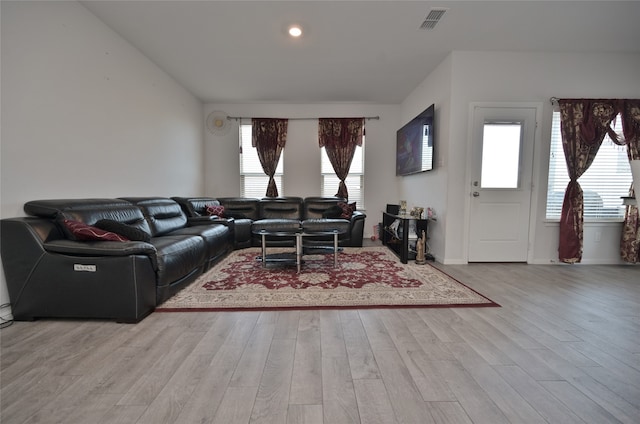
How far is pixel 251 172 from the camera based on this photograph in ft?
17.7

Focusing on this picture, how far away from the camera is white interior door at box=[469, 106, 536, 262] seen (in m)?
3.35

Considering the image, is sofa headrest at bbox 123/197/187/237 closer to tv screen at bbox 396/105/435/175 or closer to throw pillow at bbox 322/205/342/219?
throw pillow at bbox 322/205/342/219

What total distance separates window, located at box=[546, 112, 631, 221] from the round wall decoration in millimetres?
5374

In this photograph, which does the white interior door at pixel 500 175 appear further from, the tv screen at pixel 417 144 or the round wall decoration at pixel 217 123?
the round wall decoration at pixel 217 123

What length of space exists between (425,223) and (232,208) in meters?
3.37

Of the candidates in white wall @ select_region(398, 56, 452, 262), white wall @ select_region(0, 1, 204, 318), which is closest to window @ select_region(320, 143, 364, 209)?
white wall @ select_region(398, 56, 452, 262)

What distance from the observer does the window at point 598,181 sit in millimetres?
3395

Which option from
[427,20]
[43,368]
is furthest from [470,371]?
[427,20]

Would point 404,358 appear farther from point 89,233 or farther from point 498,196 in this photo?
point 498,196

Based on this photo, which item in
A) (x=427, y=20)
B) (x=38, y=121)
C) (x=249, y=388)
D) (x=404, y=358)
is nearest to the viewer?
(x=249, y=388)

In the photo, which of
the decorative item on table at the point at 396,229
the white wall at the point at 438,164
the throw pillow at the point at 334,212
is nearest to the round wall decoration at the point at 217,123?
the throw pillow at the point at 334,212

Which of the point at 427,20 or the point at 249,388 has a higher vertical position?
the point at 427,20

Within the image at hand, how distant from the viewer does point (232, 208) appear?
486cm

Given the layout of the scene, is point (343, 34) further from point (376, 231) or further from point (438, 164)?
point (376, 231)
